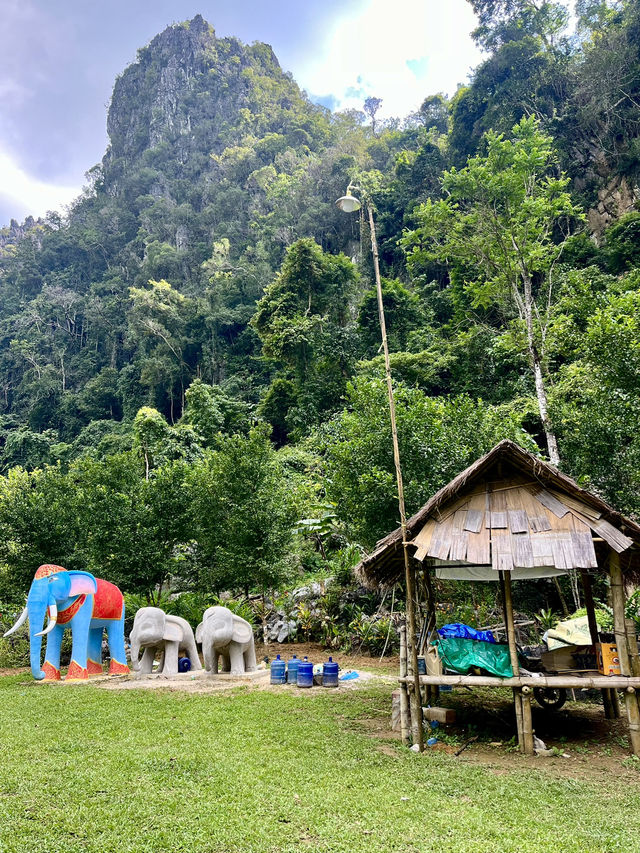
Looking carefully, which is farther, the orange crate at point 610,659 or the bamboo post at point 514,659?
the orange crate at point 610,659

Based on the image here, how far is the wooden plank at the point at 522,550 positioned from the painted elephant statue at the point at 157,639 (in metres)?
8.21

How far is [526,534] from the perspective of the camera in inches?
244

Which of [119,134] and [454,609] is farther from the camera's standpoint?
[119,134]

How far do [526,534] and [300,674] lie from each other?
18.4 feet

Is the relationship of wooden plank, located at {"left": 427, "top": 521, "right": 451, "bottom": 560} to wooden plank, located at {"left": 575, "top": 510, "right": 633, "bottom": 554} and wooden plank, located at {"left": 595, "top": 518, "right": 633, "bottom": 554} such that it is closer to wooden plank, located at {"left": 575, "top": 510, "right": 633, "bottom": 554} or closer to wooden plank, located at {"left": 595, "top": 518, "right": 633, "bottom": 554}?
wooden plank, located at {"left": 575, "top": 510, "right": 633, "bottom": 554}

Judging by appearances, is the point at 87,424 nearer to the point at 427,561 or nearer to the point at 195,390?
the point at 195,390

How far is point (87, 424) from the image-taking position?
41.4 meters

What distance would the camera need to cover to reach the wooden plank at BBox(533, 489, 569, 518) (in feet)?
20.5

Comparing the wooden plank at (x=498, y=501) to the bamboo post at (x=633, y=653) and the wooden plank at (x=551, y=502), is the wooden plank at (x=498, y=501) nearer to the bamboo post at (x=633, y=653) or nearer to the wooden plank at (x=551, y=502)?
the wooden plank at (x=551, y=502)

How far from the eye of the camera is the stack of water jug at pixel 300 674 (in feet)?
32.1

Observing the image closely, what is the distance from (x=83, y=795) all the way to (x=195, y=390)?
25451mm

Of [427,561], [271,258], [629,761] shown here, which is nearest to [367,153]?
[271,258]

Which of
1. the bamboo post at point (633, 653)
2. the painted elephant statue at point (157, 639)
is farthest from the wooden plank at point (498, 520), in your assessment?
the painted elephant statue at point (157, 639)

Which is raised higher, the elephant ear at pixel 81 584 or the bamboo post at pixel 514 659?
the elephant ear at pixel 81 584
